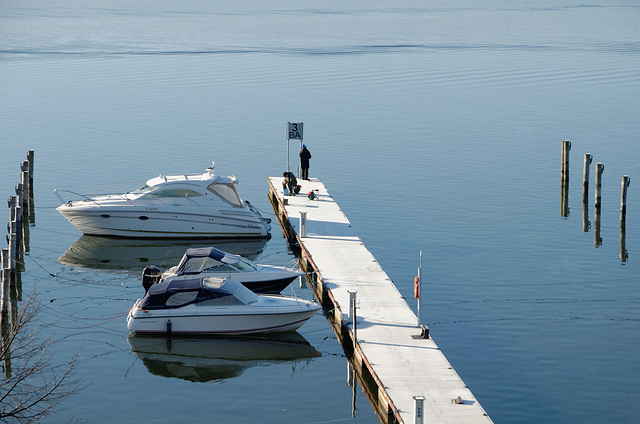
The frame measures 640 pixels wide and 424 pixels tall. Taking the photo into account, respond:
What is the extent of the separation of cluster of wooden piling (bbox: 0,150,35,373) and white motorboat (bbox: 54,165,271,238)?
301cm

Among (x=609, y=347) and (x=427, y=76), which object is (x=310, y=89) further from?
(x=609, y=347)

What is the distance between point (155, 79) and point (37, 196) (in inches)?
1641

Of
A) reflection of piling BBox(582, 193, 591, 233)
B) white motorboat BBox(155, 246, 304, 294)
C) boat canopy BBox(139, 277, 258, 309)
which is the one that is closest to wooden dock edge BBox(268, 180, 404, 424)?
white motorboat BBox(155, 246, 304, 294)

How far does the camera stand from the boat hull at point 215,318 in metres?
30.6

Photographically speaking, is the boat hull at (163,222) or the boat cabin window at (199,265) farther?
the boat hull at (163,222)

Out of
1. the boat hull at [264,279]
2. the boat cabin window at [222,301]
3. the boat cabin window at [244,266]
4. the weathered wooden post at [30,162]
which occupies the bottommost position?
the boat cabin window at [222,301]

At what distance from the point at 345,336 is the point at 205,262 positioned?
6.03 m

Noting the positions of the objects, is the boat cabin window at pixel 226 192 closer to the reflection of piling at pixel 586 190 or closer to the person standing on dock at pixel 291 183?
the person standing on dock at pixel 291 183

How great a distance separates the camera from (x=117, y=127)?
6850cm

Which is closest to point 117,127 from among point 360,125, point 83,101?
point 83,101

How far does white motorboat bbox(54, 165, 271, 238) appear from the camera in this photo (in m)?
42.0

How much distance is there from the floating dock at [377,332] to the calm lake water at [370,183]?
0.99m

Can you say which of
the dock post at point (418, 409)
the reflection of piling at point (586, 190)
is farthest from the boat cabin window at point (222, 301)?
the reflection of piling at point (586, 190)

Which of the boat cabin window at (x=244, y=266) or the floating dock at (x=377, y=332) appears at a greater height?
the boat cabin window at (x=244, y=266)
